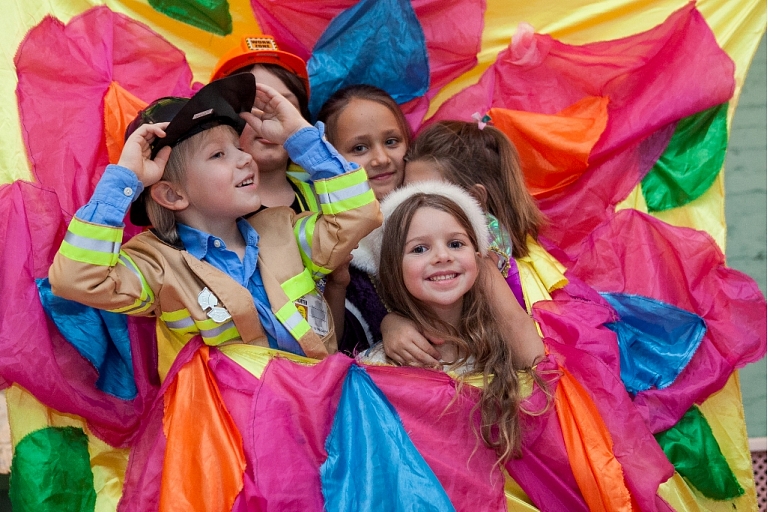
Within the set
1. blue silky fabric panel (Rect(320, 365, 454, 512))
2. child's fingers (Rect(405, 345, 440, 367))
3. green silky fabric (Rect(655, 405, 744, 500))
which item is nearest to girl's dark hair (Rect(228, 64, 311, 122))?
child's fingers (Rect(405, 345, 440, 367))

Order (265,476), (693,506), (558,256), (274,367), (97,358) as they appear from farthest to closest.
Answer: (558,256) < (693,506) < (97,358) < (274,367) < (265,476)

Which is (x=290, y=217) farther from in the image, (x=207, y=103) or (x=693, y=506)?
(x=693, y=506)

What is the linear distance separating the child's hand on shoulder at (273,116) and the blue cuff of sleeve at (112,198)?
13.3 inches

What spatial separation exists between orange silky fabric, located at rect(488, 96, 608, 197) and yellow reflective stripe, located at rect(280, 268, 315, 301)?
2.51ft

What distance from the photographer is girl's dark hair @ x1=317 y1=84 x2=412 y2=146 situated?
7.66 ft

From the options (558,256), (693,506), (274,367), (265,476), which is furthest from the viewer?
(558,256)

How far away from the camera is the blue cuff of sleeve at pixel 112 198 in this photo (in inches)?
62.6

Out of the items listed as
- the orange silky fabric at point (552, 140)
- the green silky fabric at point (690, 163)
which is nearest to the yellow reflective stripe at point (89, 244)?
the orange silky fabric at point (552, 140)

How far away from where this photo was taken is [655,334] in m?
2.14

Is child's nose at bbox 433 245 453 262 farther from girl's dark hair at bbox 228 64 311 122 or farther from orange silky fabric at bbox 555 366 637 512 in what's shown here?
girl's dark hair at bbox 228 64 311 122

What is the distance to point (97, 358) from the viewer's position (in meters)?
1.87

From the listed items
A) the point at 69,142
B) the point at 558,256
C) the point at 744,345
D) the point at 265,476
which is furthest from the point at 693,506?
the point at 69,142

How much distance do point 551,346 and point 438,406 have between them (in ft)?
1.06

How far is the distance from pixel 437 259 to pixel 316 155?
345mm
